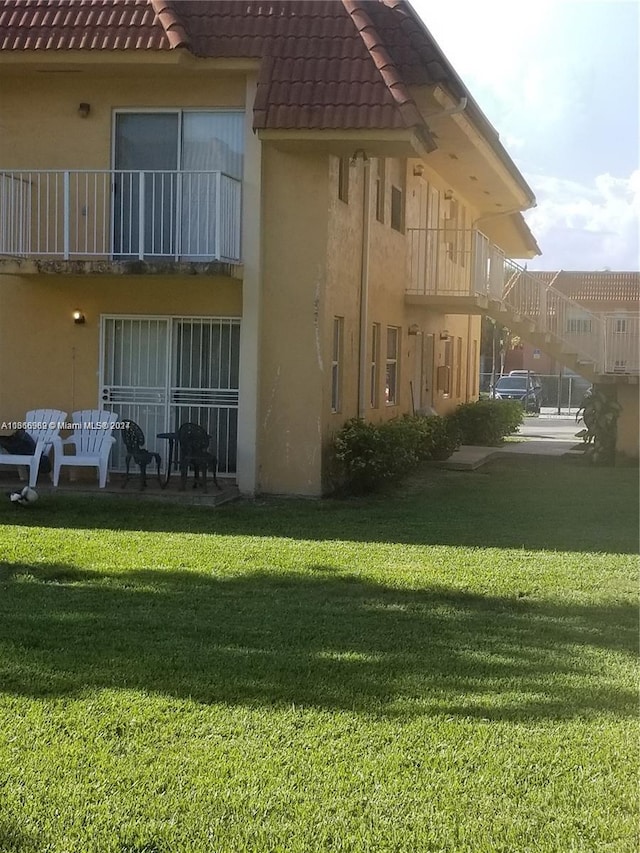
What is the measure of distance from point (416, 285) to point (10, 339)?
758cm

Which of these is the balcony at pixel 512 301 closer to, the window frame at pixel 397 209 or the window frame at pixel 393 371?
the window frame at pixel 397 209

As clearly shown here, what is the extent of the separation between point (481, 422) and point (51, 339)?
39.3 feet

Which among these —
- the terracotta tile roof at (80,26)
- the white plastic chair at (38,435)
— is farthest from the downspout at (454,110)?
the white plastic chair at (38,435)

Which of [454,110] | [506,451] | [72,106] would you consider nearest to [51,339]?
[72,106]

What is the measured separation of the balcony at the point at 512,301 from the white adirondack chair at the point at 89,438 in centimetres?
667

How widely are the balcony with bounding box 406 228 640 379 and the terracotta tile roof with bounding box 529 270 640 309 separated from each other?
129 ft

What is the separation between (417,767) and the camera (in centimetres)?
491

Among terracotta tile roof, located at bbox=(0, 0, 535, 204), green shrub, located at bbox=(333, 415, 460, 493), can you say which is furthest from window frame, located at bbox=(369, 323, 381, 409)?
terracotta tile roof, located at bbox=(0, 0, 535, 204)

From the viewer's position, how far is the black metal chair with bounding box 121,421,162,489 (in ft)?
44.7

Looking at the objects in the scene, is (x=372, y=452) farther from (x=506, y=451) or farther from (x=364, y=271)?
(x=506, y=451)

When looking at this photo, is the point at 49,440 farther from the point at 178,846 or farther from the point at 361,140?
the point at 178,846

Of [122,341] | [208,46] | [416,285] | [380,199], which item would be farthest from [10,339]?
[416,285]

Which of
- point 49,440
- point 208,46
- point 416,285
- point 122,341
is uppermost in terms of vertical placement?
point 208,46

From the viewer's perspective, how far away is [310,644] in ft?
22.7
